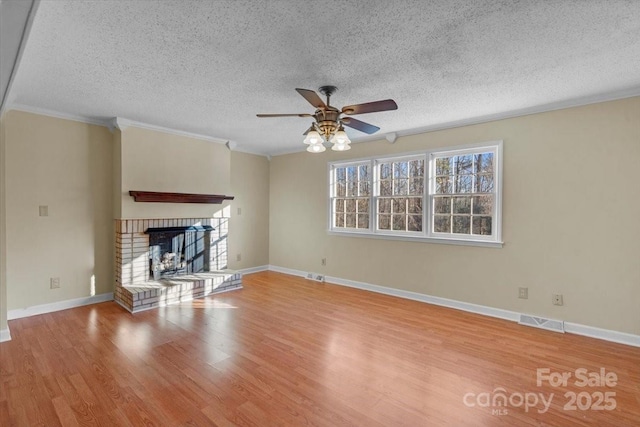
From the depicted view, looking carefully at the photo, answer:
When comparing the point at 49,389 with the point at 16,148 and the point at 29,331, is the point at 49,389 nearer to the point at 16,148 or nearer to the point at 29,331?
the point at 29,331

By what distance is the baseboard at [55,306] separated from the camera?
368 centimetres

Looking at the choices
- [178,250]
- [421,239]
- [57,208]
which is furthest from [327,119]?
[57,208]

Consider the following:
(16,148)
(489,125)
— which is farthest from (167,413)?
(489,125)

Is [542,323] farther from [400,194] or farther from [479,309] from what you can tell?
[400,194]

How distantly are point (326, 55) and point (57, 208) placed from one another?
3934 mm

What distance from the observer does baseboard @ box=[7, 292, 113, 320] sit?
3.68 metres

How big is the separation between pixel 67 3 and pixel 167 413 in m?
2.58

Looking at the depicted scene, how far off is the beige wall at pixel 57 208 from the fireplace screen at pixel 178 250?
1.90 ft

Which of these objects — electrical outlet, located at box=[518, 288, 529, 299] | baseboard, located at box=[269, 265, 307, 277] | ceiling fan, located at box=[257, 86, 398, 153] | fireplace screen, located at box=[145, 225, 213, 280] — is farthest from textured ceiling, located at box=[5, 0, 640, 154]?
baseboard, located at box=[269, 265, 307, 277]

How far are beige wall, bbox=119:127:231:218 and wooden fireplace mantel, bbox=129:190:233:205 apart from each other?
11 centimetres

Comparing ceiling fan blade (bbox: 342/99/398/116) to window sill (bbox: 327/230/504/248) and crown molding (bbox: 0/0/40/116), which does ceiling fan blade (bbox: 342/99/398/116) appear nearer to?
crown molding (bbox: 0/0/40/116)

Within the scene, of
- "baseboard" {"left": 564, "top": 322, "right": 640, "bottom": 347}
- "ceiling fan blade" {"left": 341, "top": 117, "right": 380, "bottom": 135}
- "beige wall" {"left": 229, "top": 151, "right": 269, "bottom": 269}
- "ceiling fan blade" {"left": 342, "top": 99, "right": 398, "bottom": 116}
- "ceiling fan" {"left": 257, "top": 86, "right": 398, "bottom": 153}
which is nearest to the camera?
"ceiling fan blade" {"left": 342, "top": 99, "right": 398, "bottom": 116}

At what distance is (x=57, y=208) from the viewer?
394 centimetres

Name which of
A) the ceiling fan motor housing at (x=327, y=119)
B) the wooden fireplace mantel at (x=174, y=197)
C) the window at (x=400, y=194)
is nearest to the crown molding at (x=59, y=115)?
the wooden fireplace mantel at (x=174, y=197)
